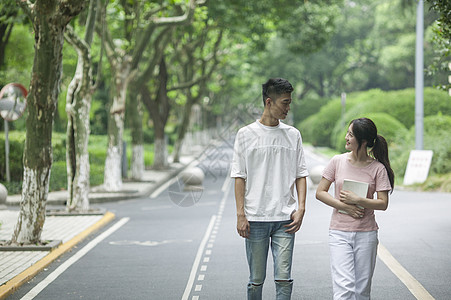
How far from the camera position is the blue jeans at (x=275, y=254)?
18.1 feet

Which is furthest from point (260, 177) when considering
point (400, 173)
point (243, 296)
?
point (400, 173)

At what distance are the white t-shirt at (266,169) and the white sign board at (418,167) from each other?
18.8 metres

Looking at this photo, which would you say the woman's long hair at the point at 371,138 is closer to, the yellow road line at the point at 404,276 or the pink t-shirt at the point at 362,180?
the pink t-shirt at the point at 362,180

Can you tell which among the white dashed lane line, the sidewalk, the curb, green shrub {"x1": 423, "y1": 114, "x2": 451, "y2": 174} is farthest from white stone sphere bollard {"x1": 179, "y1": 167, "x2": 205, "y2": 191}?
the curb

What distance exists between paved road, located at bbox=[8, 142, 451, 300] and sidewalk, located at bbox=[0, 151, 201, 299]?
0.52ft

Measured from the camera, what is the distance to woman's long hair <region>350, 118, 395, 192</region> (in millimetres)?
5715

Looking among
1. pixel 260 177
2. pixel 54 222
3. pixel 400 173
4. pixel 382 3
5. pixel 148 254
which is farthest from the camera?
pixel 382 3

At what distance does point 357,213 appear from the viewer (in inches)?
224

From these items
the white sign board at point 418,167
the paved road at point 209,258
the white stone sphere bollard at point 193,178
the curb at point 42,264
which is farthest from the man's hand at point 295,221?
the white sign board at point 418,167

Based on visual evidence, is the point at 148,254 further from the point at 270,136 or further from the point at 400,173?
the point at 400,173

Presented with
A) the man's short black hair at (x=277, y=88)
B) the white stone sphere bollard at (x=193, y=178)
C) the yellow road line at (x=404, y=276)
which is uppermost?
the man's short black hair at (x=277, y=88)

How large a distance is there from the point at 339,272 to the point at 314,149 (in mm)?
44301

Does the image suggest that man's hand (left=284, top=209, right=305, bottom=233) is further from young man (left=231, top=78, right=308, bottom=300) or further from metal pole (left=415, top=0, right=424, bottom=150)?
metal pole (left=415, top=0, right=424, bottom=150)

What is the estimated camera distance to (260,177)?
552 cm
